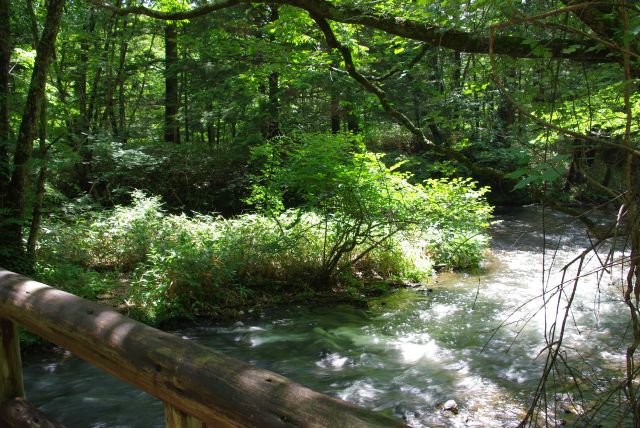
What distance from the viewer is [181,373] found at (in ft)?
5.74

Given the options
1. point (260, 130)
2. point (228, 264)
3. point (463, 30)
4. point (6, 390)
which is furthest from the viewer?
point (260, 130)

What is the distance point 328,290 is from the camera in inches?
368

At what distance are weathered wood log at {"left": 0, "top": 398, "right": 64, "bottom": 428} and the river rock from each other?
11.8 ft

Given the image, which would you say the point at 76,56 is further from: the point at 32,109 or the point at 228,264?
the point at 228,264

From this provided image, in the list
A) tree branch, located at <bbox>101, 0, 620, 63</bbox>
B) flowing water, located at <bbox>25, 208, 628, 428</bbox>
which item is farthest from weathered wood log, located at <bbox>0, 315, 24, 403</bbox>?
tree branch, located at <bbox>101, 0, 620, 63</bbox>

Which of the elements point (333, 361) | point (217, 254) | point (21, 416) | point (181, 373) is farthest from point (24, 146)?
point (181, 373)

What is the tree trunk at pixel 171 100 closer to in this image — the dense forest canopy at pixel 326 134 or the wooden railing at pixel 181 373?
the dense forest canopy at pixel 326 134

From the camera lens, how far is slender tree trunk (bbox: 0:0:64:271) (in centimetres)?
663

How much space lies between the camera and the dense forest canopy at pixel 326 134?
255 centimetres

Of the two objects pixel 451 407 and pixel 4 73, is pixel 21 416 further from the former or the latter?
pixel 4 73

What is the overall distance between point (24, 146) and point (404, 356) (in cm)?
602

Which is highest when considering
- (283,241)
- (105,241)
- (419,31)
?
(419,31)

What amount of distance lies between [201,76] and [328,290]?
918 centimetres

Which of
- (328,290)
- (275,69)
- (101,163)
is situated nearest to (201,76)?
(101,163)
